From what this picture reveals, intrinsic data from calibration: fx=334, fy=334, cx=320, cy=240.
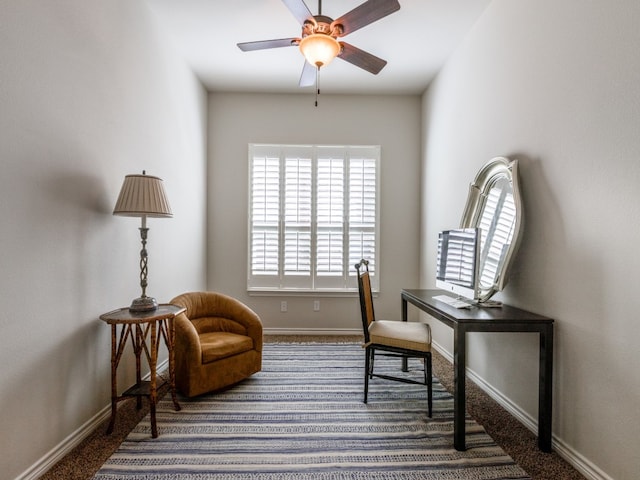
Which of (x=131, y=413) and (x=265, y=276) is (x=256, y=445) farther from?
(x=265, y=276)

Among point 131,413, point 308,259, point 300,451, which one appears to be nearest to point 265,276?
point 308,259

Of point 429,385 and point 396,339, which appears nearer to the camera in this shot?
point 429,385

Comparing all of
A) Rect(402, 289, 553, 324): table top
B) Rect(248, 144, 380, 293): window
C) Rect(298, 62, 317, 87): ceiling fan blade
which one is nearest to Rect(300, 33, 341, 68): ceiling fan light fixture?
Rect(298, 62, 317, 87): ceiling fan blade

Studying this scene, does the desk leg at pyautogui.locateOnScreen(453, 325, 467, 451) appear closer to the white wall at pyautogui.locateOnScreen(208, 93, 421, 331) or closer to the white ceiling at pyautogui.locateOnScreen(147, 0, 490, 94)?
the white wall at pyautogui.locateOnScreen(208, 93, 421, 331)

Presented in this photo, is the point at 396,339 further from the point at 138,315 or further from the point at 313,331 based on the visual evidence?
the point at 313,331

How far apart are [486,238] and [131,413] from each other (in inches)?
112

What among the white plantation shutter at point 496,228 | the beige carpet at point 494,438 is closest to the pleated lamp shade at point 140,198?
the beige carpet at point 494,438

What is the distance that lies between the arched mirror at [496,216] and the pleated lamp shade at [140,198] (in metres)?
2.28

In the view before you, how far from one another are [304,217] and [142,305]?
2.44 meters

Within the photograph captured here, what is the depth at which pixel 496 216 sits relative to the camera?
2.46m

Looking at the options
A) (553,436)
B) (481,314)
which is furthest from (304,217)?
(553,436)

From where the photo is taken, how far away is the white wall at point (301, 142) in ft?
14.1

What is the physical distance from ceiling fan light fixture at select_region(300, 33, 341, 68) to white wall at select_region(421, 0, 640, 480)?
1.31 m

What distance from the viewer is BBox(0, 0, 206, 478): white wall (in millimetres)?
1550
